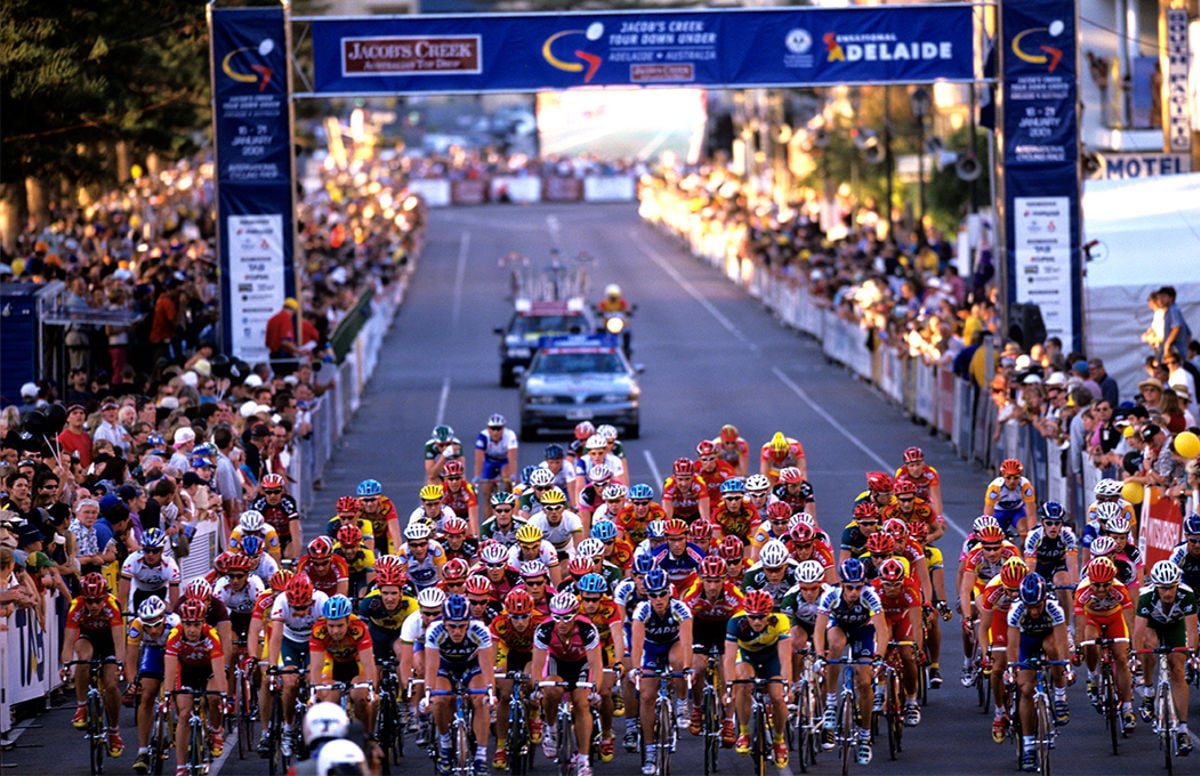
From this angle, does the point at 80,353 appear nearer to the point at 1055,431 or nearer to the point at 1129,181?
the point at 1055,431

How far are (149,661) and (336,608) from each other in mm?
1542

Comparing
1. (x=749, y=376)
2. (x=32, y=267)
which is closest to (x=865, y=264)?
(x=749, y=376)

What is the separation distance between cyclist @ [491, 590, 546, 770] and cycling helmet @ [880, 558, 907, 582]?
262 centimetres

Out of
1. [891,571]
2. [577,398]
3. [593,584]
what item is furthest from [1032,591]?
[577,398]

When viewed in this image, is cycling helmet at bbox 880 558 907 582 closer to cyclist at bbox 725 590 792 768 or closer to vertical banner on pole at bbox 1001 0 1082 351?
cyclist at bbox 725 590 792 768

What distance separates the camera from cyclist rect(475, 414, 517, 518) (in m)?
24.9

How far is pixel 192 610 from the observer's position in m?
15.1

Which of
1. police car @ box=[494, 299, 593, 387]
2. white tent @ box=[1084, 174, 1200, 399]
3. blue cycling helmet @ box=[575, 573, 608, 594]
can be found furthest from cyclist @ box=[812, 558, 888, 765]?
police car @ box=[494, 299, 593, 387]

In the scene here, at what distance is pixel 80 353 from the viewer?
30.0 meters

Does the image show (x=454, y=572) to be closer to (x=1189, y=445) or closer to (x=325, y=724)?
(x=325, y=724)

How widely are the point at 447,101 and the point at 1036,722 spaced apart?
161m

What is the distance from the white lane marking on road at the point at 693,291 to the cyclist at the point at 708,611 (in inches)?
1346

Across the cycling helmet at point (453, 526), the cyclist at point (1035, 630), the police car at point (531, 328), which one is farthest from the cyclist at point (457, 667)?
the police car at point (531, 328)

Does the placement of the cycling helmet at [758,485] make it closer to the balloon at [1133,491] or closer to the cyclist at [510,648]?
the balloon at [1133,491]
